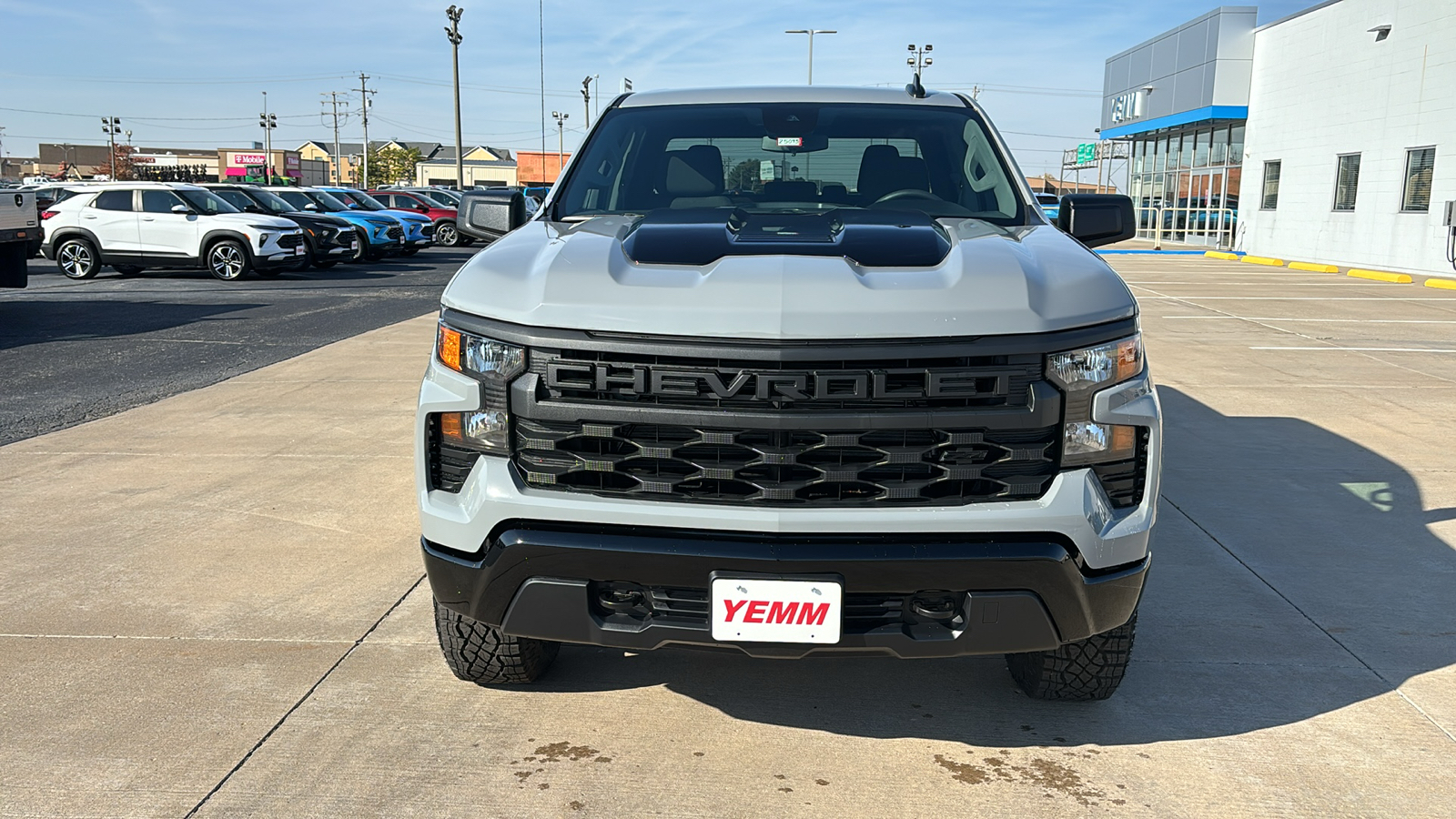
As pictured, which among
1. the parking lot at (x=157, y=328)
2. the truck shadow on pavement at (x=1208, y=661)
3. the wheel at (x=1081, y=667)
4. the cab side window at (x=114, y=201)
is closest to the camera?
the wheel at (x=1081, y=667)

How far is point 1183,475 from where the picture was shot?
619cm

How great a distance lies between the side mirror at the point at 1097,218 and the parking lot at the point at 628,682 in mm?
1360

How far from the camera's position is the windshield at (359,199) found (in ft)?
85.3

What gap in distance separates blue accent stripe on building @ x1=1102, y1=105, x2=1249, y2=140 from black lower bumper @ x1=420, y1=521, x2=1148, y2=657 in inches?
1286

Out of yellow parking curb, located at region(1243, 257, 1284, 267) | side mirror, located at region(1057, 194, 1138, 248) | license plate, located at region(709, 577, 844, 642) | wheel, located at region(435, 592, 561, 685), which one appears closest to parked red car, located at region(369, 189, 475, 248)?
yellow parking curb, located at region(1243, 257, 1284, 267)

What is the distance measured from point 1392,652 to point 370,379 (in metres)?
7.39

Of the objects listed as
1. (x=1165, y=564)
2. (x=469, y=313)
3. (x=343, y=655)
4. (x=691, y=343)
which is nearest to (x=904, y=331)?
(x=691, y=343)

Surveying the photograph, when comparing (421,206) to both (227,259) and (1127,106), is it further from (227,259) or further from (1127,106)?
(1127,106)

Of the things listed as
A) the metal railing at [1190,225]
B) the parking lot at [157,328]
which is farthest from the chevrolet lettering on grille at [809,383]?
the metal railing at [1190,225]

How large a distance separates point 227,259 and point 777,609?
18.7 m

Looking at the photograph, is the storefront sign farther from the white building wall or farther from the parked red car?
the parked red car

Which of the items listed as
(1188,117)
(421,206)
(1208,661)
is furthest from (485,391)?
(1188,117)

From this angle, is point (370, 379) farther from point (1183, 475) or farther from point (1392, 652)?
point (1392, 652)

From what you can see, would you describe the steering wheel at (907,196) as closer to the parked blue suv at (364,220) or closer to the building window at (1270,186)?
the parked blue suv at (364,220)
